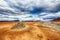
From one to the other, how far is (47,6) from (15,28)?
0.60 meters

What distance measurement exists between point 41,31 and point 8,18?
0.54m

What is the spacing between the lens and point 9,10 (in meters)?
2.46

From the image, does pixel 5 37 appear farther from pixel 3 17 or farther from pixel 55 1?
pixel 55 1

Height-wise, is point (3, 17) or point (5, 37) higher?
point (3, 17)

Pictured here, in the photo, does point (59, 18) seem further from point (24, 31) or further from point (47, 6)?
point (24, 31)

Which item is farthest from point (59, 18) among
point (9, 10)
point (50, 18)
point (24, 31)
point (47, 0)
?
point (9, 10)

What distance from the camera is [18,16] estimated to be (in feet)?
8.09

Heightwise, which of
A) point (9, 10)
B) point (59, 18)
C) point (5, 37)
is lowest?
point (5, 37)

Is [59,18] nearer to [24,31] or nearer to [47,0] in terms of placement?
[47,0]

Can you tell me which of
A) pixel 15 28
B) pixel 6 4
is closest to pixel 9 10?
pixel 6 4

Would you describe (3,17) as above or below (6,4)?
below

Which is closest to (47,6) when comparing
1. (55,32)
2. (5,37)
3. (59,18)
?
(59,18)

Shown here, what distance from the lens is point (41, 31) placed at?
242 centimetres

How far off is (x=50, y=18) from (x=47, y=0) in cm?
28
